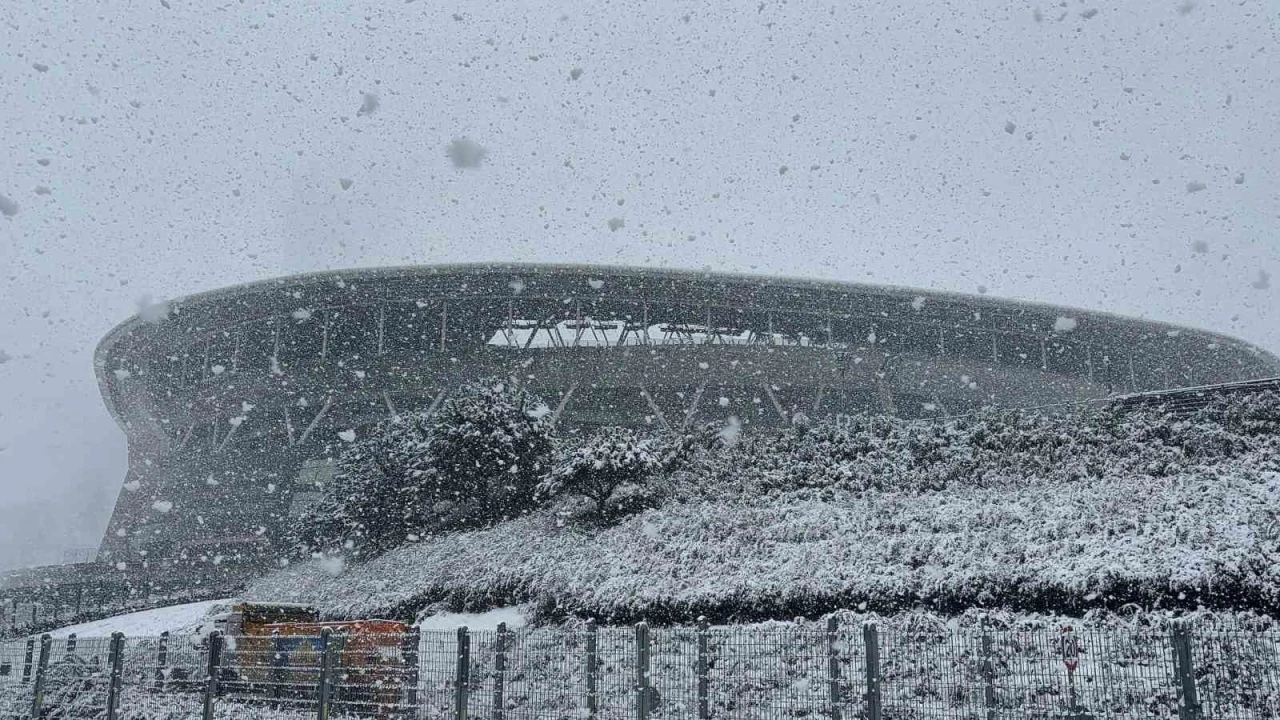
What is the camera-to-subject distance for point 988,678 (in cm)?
825

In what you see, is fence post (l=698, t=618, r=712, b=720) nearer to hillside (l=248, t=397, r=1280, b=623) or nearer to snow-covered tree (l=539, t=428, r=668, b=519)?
hillside (l=248, t=397, r=1280, b=623)

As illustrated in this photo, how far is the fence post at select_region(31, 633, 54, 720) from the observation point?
13.4 m

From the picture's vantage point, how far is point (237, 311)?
56375 millimetres

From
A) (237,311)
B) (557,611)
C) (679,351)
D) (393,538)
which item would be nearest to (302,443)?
(237,311)

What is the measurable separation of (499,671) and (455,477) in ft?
65.7

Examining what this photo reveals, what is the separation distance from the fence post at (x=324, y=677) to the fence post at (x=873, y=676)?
5.64 m

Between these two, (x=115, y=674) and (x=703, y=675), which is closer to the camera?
(x=703, y=675)

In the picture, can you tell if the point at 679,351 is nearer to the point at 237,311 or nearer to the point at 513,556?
the point at 237,311

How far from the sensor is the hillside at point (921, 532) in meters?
12.2

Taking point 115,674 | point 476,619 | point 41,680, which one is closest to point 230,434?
point 476,619

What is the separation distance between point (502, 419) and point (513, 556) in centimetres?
886

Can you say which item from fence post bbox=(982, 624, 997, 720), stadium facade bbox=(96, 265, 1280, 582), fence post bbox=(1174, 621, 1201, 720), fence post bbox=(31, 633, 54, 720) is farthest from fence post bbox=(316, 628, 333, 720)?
stadium facade bbox=(96, 265, 1280, 582)

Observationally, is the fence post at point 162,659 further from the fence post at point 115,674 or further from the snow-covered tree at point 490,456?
the snow-covered tree at point 490,456

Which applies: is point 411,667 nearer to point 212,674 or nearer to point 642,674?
point 642,674
